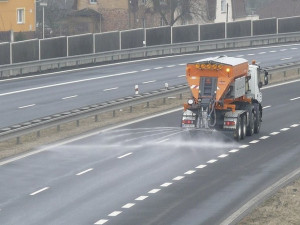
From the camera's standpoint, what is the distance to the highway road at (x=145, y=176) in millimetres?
23594

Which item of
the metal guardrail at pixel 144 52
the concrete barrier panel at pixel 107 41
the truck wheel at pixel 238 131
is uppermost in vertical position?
the concrete barrier panel at pixel 107 41

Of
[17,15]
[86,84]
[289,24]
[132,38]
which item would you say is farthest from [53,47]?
[17,15]

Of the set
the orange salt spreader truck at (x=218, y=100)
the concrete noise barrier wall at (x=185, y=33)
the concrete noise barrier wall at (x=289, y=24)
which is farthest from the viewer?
the concrete noise barrier wall at (x=289, y=24)

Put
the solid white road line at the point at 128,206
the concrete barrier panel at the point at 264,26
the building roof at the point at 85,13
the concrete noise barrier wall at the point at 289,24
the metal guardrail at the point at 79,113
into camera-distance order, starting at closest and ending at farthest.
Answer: the solid white road line at the point at 128,206, the metal guardrail at the point at 79,113, the concrete barrier panel at the point at 264,26, the concrete noise barrier wall at the point at 289,24, the building roof at the point at 85,13

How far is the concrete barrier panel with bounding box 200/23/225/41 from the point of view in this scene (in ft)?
248

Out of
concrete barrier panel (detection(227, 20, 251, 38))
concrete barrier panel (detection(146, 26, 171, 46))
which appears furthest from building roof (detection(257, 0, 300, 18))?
concrete barrier panel (detection(146, 26, 171, 46))

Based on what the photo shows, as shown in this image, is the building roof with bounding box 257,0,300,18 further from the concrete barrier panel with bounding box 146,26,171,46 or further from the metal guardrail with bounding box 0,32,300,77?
the concrete barrier panel with bounding box 146,26,171,46

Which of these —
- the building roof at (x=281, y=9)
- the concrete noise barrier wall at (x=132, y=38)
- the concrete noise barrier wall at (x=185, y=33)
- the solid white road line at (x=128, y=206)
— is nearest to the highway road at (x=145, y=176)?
the solid white road line at (x=128, y=206)

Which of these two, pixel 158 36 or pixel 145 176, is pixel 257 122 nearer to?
pixel 145 176

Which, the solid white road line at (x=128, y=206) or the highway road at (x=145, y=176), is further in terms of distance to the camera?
the solid white road line at (x=128, y=206)

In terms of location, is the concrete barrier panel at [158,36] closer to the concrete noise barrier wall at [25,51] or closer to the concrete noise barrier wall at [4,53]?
the concrete noise barrier wall at [25,51]

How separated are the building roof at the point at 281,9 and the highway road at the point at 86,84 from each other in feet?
245

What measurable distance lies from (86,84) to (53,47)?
9.05 m

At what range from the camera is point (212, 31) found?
76562 millimetres
